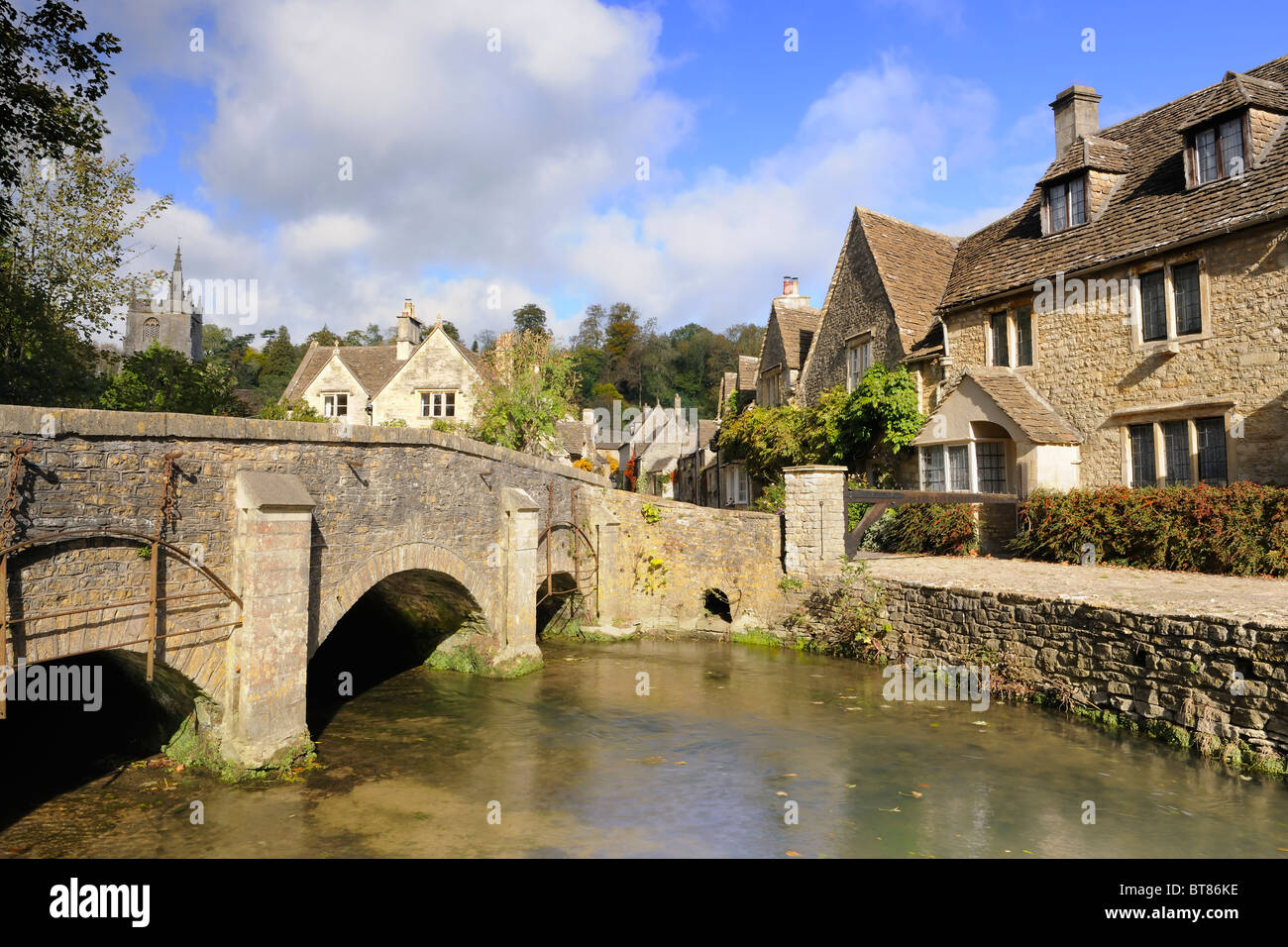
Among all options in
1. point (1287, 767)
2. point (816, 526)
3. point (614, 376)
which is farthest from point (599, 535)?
point (614, 376)

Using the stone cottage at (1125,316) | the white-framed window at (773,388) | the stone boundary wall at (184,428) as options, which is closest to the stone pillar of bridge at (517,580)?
the stone boundary wall at (184,428)

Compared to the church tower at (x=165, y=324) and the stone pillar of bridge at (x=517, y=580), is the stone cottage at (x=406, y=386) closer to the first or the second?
the church tower at (x=165, y=324)

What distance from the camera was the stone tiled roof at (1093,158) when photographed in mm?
18359

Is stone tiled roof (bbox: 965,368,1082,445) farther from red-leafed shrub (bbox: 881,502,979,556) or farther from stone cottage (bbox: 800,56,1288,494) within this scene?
red-leafed shrub (bbox: 881,502,979,556)

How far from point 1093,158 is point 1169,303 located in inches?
193

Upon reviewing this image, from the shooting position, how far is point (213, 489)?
8.34 m

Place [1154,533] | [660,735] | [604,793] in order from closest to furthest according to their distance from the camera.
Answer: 1. [604,793]
2. [660,735]
3. [1154,533]

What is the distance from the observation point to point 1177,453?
15.7 meters

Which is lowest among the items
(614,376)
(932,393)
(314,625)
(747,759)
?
(747,759)

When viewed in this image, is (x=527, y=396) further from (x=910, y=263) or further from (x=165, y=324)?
(x=165, y=324)

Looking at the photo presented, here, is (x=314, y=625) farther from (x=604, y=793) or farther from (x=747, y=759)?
(x=747, y=759)

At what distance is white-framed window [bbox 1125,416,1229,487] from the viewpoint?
14.9 metres

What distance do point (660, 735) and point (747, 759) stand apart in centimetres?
160

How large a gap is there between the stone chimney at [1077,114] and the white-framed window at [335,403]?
3012cm
